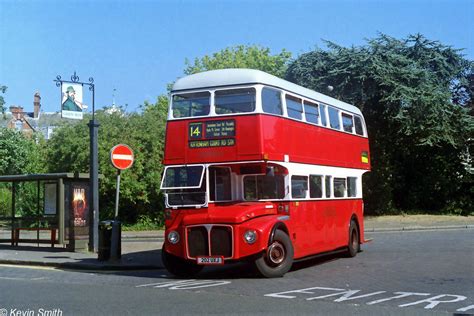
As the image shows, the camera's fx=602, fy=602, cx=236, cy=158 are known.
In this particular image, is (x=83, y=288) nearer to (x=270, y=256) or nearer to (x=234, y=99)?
(x=270, y=256)

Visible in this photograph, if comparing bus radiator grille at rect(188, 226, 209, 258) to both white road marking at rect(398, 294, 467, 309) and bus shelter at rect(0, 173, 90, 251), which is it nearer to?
white road marking at rect(398, 294, 467, 309)

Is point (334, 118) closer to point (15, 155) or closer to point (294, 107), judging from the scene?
point (294, 107)

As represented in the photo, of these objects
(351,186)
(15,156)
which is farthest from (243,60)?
(351,186)

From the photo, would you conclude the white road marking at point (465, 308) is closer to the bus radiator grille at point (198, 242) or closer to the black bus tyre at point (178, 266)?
the bus radiator grille at point (198, 242)

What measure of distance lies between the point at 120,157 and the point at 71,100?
3101 millimetres

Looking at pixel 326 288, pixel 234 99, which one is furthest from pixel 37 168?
pixel 326 288

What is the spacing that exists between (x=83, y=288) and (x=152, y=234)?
16.1 metres

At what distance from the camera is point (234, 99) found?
13031 mm

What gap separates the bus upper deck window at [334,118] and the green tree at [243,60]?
120 feet

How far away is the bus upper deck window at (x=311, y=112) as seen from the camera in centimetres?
1466

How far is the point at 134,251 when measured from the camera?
1914 centimetres

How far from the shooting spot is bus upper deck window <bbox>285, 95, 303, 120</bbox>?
1373cm

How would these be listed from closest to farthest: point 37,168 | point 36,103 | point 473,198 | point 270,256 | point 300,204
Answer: point 270,256 < point 300,204 < point 473,198 < point 37,168 < point 36,103

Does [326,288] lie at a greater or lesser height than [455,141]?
lesser
